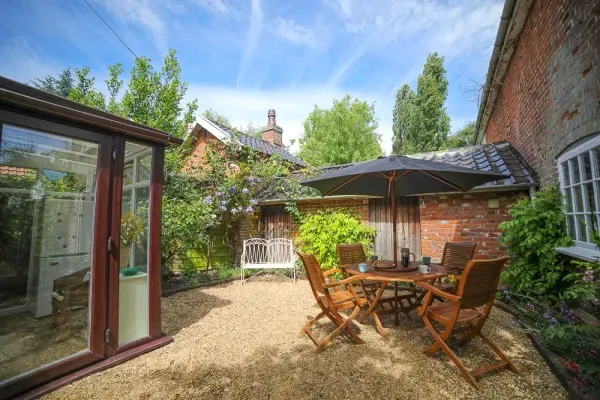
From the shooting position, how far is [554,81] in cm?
377

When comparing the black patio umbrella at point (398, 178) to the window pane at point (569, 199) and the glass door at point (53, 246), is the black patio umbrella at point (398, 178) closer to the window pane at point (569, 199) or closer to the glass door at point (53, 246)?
the window pane at point (569, 199)

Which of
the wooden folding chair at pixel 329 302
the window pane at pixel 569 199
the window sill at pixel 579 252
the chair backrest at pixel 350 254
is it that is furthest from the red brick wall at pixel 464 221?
the wooden folding chair at pixel 329 302

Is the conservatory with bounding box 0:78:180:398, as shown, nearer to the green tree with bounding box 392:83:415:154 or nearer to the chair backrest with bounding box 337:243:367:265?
the chair backrest with bounding box 337:243:367:265

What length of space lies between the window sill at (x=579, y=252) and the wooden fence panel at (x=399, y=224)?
2.59 m

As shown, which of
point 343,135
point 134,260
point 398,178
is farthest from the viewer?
point 343,135

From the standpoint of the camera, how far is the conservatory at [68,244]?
7.89 ft

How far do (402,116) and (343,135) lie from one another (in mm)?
5105

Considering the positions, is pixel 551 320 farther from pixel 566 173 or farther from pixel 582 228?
pixel 566 173

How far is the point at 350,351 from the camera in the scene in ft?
9.68

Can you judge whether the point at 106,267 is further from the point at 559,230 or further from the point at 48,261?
the point at 559,230

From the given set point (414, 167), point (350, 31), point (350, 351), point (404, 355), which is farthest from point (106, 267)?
point (350, 31)

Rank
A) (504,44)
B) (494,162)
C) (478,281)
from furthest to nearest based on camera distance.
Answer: (494,162)
(504,44)
(478,281)

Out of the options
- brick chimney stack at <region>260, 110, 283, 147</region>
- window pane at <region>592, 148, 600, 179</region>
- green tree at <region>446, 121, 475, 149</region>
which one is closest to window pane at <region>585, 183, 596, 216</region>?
window pane at <region>592, 148, 600, 179</region>

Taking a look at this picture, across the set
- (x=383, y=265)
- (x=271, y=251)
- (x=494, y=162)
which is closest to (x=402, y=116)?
(x=494, y=162)
